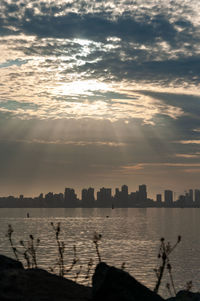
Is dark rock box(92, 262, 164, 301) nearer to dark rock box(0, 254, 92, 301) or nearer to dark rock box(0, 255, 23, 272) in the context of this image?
dark rock box(0, 254, 92, 301)

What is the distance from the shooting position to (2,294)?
8.83 meters

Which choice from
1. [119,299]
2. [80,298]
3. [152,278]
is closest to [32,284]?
[80,298]

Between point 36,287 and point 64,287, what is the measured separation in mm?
792

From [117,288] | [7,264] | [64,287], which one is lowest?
[64,287]

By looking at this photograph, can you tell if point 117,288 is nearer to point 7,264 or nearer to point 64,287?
point 64,287

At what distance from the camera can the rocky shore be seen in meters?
8.93

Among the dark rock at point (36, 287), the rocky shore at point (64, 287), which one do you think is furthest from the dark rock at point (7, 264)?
the dark rock at point (36, 287)

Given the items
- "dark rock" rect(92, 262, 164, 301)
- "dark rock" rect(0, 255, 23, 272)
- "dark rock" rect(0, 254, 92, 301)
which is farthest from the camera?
"dark rock" rect(0, 255, 23, 272)

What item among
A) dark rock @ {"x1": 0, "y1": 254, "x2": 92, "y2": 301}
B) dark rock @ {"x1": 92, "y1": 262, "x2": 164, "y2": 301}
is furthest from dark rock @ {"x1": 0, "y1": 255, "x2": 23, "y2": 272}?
dark rock @ {"x1": 92, "y1": 262, "x2": 164, "y2": 301}

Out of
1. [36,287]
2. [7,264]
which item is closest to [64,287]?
[36,287]

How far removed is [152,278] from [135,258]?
22462 millimetres

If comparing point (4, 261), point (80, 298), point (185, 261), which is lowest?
point (185, 261)

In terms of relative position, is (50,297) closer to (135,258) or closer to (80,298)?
(80,298)

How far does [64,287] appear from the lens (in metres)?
9.94
